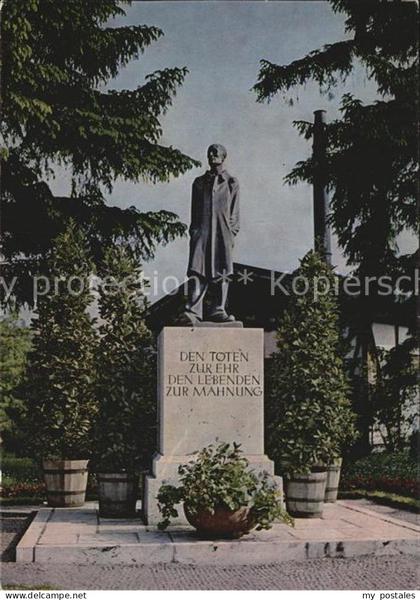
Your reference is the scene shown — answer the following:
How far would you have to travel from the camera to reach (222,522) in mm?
7672

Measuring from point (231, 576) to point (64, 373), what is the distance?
4821 millimetres

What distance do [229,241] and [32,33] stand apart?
19.8ft

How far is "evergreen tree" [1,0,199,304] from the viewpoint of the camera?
14758mm

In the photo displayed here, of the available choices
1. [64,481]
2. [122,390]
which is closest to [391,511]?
[122,390]

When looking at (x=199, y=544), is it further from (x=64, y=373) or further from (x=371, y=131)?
(x=371, y=131)

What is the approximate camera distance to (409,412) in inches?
660

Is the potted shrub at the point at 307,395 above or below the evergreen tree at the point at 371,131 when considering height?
below

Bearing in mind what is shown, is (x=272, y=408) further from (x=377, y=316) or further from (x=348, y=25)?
(x=348, y=25)

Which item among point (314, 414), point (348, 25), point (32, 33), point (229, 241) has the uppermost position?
point (348, 25)

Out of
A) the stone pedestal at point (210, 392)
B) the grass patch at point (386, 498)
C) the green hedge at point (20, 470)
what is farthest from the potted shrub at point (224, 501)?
the green hedge at point (20, 470)

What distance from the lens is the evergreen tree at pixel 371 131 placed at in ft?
51.1

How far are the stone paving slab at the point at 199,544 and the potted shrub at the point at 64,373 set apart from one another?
6.46 feet

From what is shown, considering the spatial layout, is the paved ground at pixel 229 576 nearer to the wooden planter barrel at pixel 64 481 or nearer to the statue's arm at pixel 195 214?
the wooden planter barrel at pixel 64 481
